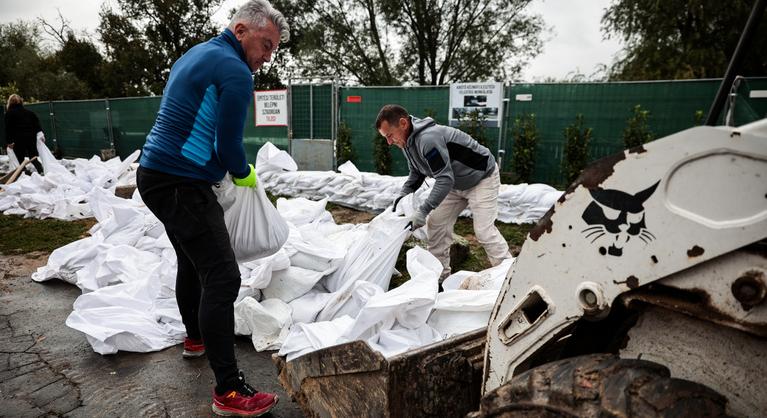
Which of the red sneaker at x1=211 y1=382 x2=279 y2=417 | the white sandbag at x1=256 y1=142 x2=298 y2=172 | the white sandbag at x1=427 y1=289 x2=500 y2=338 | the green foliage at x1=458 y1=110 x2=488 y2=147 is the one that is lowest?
the red sneaker at x1=211 y1=382 x2=279 y2=417

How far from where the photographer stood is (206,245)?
2.02m

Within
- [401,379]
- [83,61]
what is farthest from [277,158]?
[83,61]

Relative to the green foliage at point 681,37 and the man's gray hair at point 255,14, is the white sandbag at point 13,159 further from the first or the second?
the green foliage at point 681,37

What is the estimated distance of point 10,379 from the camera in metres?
2.48

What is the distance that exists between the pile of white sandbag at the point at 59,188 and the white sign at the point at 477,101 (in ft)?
18.1

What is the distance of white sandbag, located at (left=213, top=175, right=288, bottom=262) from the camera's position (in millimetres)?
2303

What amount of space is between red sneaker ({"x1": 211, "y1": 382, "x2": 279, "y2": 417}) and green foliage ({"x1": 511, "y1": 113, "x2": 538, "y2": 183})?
6868 mm

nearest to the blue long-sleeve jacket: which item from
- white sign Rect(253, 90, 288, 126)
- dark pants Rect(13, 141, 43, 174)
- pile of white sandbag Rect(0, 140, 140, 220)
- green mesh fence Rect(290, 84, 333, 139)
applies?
pile of white sandbag Rect(0, 140, 140, 220)

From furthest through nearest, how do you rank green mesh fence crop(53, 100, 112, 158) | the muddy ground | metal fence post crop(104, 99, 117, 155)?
green mesh fence crop(53, 100, 112, 158) → metal fence post crop(104, 99, 117, 155) → the muddy ground

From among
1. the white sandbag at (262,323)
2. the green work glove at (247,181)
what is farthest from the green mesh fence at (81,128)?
the green work glove at (247,181)

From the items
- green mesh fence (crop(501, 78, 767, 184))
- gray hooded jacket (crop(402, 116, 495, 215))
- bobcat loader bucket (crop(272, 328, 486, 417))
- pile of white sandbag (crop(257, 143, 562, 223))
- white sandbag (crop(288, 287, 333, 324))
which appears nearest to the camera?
bobcat loader bucket (crop(272, 328, 486, 417))

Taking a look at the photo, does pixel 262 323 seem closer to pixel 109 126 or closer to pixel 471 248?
pixel 471 248

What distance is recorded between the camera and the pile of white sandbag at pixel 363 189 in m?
5.57

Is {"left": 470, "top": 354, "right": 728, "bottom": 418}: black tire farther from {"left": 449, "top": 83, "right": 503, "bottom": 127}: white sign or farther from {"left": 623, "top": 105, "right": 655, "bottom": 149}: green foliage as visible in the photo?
{"left": 449, "top": 83, "right": 503, "bottom": 127}: white sign
